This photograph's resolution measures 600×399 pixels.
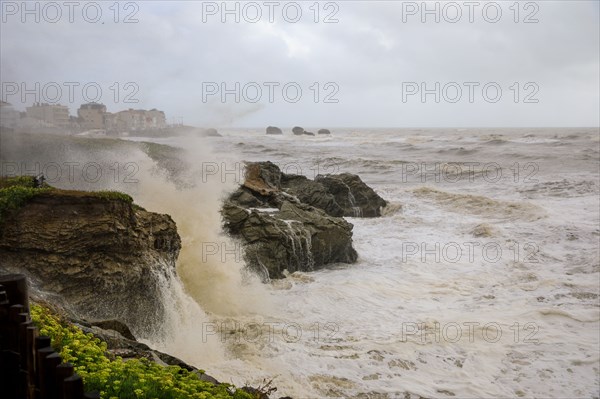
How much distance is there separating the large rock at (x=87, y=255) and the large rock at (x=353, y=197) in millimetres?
13341

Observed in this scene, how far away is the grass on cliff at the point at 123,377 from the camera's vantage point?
4293 mm

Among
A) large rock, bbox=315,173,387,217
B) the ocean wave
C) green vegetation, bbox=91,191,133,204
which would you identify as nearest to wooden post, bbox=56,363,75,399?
green vegetation, bbox=91,191,133,204

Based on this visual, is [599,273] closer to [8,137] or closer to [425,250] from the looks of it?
[425,250]

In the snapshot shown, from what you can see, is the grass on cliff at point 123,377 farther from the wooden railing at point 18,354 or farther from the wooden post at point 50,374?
the wooden post at point 50,374

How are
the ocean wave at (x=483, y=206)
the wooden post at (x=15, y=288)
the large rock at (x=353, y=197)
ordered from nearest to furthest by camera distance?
the wooden post at (x=15, y=288) < the ocean wave at (x=483, y=206) < the large rock at (x=353, y=197)

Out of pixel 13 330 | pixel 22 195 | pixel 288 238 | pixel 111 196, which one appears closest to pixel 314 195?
pixel 288 238

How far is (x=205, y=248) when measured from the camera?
13141mm

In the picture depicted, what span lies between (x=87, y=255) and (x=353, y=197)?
15235 mm

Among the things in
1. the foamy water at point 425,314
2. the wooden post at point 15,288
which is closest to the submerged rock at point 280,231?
the foamy water at point 425,314

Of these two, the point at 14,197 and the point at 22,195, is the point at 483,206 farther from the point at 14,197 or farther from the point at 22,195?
the point at 14,197

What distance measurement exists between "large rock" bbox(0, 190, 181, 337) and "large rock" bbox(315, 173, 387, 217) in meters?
13.3

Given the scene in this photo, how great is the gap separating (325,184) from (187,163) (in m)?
6.31

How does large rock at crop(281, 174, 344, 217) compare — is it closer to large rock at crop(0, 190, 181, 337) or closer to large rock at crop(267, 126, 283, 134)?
large rock at crop(0, 190, 181, 337)

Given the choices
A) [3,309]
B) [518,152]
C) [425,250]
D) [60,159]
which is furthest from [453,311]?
[518,152]
